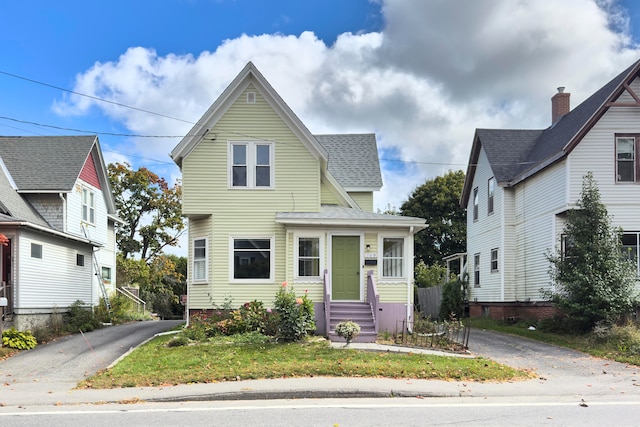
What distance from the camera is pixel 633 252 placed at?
20.3 metres

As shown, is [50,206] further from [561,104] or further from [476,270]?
[561,104]

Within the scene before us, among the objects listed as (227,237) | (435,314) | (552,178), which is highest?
(552,178)

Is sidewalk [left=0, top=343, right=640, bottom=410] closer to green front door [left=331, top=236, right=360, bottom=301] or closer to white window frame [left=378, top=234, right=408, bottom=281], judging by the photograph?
white window frame [left=378, top=234, right=408, bottom=281]

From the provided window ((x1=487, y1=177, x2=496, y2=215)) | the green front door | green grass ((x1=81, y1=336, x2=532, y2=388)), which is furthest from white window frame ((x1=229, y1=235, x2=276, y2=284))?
window ((x1=487, y1=177, x2=496, y2=215))

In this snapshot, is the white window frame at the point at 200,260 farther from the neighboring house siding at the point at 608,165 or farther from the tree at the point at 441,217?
the tree at the point at 441,217

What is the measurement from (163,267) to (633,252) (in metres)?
29.9

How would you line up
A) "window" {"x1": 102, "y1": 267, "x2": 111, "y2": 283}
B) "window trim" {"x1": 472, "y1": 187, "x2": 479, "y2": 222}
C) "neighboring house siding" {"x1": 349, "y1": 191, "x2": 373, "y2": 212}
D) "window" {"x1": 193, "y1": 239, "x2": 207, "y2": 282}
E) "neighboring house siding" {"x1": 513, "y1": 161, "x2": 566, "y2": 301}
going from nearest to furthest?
1. "window" {"x1": 193, "y1": 239, "x2": 207, "y2": 282}
2. "neighboring house siding" {"x1": 513, "y1": 161, "x2": 566, "y2": 301}
3. "neighboring house siding" {"x1": 349, "y1": 191, "x2": 373, "y2": 212}
4. "window" {"x1": 102, "y1": 267, "x2": 111, "y2": 283}
5. "window trim" {"x1": 472, "y1": 187, "x2": 479, "y2": 222}

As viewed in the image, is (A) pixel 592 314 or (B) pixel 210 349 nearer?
(B) pixel 210 349

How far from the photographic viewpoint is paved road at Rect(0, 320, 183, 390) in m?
12.8

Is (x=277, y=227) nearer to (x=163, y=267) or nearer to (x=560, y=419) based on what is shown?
(x=560, y=419)

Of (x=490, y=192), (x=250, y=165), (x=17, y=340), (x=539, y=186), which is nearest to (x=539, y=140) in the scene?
(x=490, y=192)

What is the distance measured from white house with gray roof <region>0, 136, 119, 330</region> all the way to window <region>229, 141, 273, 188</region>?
6.69m

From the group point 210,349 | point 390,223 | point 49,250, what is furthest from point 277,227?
point 49,250

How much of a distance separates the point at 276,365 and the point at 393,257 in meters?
7.65
